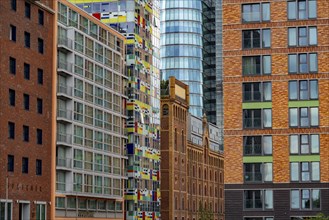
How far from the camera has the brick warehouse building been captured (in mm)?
85938

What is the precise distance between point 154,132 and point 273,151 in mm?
59950

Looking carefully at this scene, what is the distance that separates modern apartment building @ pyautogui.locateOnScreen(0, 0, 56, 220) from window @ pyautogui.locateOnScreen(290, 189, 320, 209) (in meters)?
28.3

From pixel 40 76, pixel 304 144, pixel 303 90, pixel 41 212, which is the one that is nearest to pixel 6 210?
pixel 41 212

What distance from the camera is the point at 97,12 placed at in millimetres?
134875

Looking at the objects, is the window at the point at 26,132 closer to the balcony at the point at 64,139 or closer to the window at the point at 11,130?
the window at the point at 11,130

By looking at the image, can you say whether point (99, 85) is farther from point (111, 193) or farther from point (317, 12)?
point (317, 12)

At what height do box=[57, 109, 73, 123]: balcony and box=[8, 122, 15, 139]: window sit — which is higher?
box=[57, 109, 73, 123]: balcony

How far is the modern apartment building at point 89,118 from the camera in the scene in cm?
10462

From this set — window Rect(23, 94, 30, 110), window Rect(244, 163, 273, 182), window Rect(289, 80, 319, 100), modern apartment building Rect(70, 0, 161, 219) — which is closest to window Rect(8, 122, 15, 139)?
window Rect(23, 94, 30, 110)

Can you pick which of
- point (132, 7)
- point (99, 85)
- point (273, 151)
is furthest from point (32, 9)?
point (132, 7)

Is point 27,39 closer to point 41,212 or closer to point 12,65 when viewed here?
point 12,65

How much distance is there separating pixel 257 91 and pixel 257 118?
2.75m

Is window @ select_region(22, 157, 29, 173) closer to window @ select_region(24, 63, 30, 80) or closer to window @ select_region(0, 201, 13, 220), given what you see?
window @ select_region(0, 201, 13, 220)

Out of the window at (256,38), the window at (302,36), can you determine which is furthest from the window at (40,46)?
the window at (302,36)
